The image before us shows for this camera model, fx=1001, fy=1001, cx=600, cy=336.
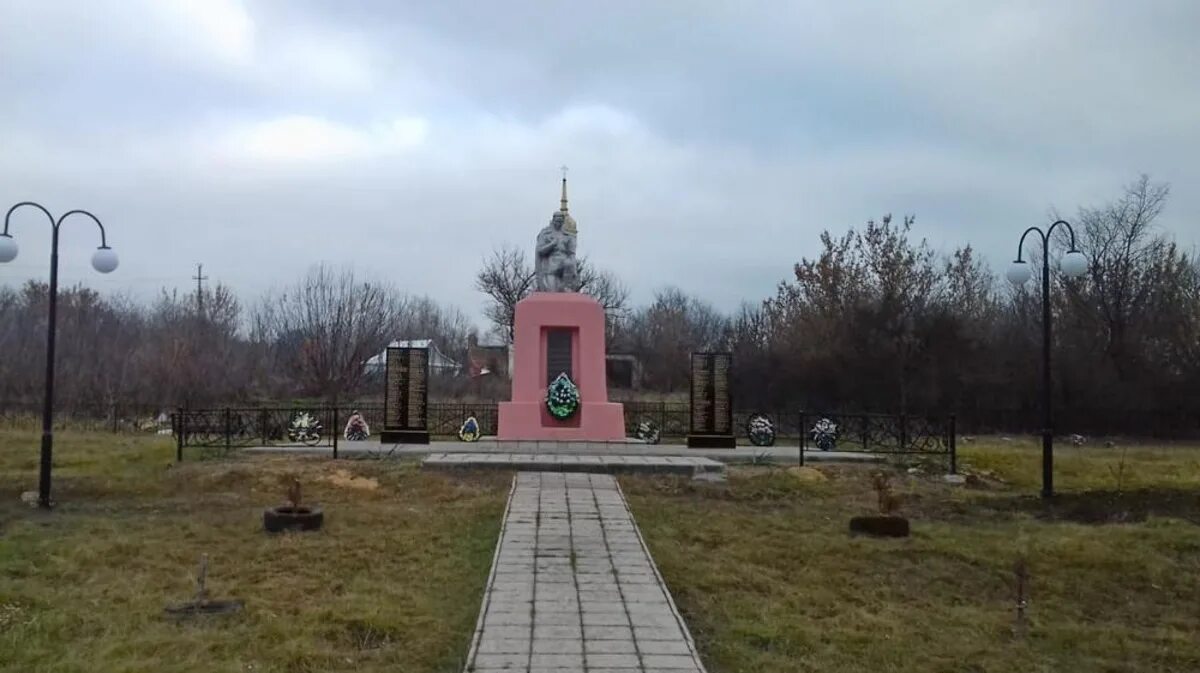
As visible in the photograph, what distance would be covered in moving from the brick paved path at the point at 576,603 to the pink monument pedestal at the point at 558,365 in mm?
8361

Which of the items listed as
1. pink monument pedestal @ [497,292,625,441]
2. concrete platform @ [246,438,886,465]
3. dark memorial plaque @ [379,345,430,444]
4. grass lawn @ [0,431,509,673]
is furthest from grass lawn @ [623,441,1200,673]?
dark memorial plaque @ [379,345,430,444]

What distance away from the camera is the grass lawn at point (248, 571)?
529cm

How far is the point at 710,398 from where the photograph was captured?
18375 mm

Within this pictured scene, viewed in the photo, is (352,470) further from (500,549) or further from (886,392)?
(886,392)

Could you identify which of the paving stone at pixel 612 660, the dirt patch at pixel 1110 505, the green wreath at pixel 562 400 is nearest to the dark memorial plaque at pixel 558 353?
the green wreath at pixel 562 400

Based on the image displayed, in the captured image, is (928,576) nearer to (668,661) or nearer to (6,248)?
(668,661)

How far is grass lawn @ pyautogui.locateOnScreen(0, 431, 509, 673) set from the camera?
17.4 feet

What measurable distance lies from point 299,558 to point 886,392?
25.9 meters

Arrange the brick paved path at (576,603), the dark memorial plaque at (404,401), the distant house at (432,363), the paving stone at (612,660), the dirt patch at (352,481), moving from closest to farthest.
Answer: the paving stone at (612,660) → the brick paved path at (576,603) → the dirt patch at (352,481) → the dark memorial plaque at (404,401) → the distant house at (432,363)

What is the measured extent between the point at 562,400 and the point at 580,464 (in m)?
4.81

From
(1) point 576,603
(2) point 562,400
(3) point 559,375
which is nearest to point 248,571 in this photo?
(1) point 576,603

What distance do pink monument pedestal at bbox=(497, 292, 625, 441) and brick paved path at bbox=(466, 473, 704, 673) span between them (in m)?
8.36

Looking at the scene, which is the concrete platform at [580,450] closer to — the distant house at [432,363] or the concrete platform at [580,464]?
the concrete platform at [580,464]

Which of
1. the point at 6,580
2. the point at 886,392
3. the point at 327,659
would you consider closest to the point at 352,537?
the point at 6,580
